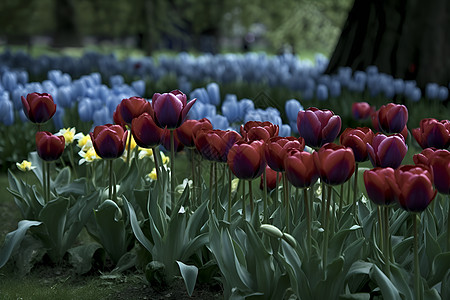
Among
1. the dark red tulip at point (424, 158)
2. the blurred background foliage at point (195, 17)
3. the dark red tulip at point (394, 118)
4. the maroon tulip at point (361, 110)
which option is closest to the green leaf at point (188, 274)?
the dark red tulip at point (424, 158)

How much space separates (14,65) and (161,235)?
1102cm

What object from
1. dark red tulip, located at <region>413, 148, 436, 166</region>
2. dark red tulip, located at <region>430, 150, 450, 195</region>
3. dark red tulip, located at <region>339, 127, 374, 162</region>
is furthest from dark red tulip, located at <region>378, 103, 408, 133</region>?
dark red tulip, located at <region>430, 150, 450, 195</region>

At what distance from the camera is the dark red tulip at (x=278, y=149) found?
7.47 ft

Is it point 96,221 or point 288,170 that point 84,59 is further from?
point 288,170

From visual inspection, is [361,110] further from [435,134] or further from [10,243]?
[10,243]

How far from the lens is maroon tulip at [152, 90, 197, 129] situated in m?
2.59

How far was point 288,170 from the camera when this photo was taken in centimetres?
216

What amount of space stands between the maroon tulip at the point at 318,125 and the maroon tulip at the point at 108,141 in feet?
2.66

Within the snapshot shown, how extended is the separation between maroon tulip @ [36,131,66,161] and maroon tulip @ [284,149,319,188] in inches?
48.7

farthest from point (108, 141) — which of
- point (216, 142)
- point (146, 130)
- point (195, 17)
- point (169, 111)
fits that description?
point (195, 17)

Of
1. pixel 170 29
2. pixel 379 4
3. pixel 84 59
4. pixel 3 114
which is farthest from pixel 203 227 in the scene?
pixel 170 29

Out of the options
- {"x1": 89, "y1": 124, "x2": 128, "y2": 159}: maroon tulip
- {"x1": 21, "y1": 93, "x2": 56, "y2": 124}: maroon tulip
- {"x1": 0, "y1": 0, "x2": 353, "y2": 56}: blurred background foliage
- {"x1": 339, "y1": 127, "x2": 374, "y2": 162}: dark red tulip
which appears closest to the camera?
{"x1": 339, "y1": 127, "x2": 374, "y2": 162}: dark red tulip

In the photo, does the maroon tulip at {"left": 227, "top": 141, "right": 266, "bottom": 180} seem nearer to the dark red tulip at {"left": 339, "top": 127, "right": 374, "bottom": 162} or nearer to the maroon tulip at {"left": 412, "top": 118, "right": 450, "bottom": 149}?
the dark red tulip at {"left": 339, "top": 127, "right": 374, "bottom": 162}

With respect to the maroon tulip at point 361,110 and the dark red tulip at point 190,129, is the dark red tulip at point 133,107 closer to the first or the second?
the dark red tulip at point 190,129
